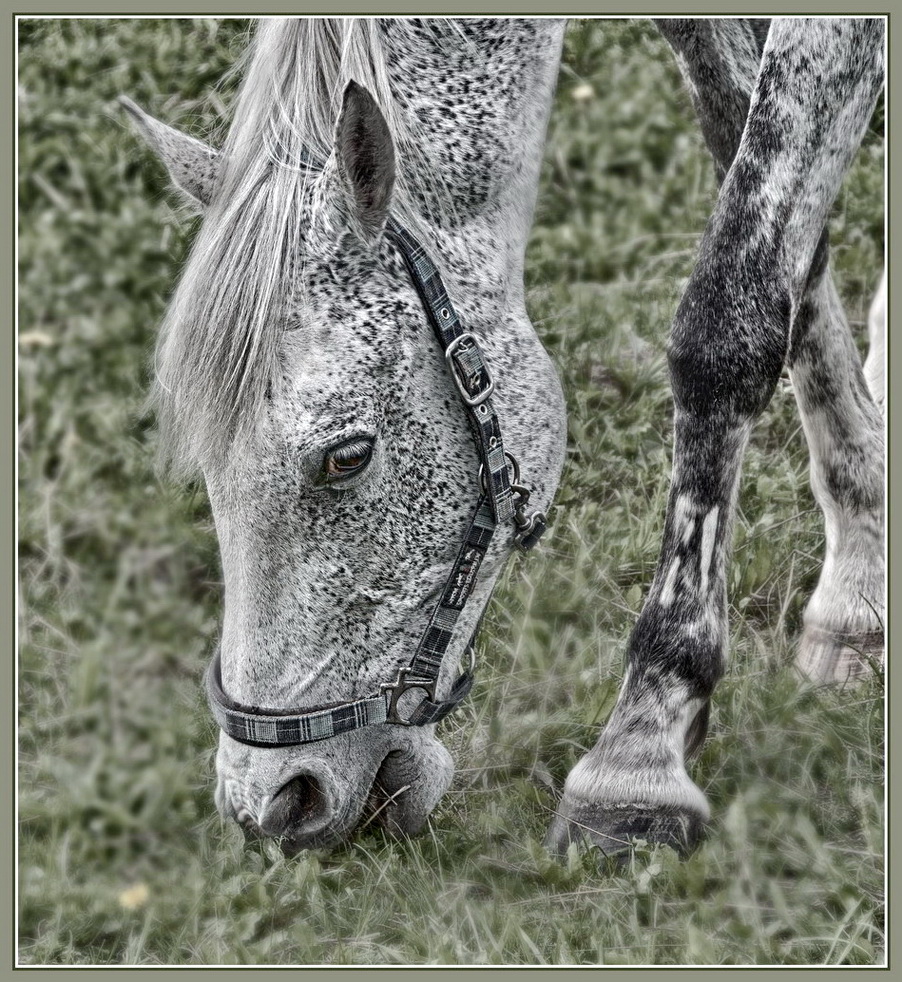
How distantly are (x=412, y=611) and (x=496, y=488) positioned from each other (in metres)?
0.32

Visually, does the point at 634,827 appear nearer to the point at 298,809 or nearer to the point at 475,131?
the point at 298,809

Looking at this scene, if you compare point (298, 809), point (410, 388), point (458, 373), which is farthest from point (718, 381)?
point (298, 809)

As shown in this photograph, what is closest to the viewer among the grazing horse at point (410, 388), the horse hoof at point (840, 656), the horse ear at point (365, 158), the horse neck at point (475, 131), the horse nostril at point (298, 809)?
the horse ear at point (365, 158)

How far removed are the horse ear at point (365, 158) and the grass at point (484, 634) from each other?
2.46 ft

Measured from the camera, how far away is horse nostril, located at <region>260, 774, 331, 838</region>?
241cm

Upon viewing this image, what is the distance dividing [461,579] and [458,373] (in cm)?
44

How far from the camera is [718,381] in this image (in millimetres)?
2623

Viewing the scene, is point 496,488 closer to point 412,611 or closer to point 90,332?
point 412,611

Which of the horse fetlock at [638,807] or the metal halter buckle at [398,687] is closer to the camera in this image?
the metal halter buckle at [398,687]

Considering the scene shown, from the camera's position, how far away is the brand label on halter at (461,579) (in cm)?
250

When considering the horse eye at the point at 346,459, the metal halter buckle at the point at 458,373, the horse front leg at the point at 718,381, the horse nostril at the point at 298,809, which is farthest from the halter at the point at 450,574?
the horse front leg at the point at 718,381

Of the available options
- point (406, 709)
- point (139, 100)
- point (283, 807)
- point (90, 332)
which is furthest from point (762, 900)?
point (139, 100)

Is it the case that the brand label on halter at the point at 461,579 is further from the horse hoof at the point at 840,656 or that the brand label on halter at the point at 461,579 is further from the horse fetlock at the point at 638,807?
the horse hoof at the point at 840,656

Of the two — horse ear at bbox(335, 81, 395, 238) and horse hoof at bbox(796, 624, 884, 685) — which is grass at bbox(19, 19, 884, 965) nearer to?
horse hoof at bbox(796, 624, 884, 685)
